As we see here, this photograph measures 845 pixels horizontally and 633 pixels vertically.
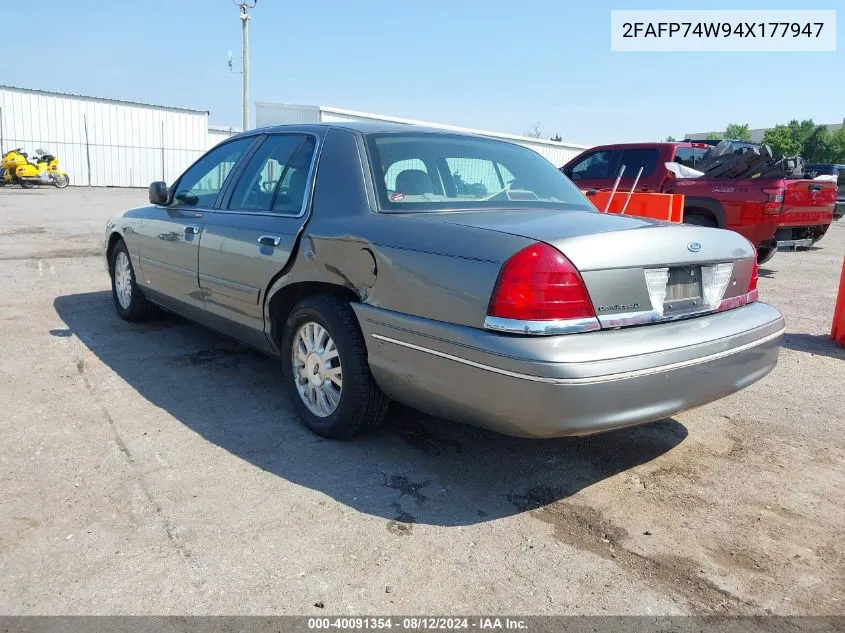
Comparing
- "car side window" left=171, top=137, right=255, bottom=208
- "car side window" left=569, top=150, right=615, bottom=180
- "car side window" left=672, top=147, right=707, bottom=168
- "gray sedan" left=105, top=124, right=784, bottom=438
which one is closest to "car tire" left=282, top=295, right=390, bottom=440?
"gray sedan" left=105, top=124, right=784, bottom=438

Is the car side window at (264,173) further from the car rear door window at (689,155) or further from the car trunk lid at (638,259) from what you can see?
the car rear door window at (689,155)

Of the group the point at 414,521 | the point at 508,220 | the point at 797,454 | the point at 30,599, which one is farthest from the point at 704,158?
the point at 30,599

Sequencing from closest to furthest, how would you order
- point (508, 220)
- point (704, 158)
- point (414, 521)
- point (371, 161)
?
point (414, 521), point (508, 220), point (371, 161), point (704, 158)

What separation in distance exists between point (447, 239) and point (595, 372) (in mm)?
809

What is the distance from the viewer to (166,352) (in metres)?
5.03

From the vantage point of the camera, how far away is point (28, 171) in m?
26.4

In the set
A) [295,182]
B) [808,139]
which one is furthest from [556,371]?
[808,139]

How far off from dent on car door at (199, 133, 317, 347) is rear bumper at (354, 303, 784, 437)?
826 millimetres

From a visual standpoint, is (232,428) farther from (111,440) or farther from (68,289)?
(68,289)

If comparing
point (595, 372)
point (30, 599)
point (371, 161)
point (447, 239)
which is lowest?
point (30, 599)

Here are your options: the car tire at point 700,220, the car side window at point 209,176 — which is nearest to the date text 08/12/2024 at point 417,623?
the car side window at point 209,176

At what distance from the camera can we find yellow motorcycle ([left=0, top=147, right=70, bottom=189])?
26.1m

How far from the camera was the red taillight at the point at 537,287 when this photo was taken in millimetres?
2619

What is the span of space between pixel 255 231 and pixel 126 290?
2497 mm
